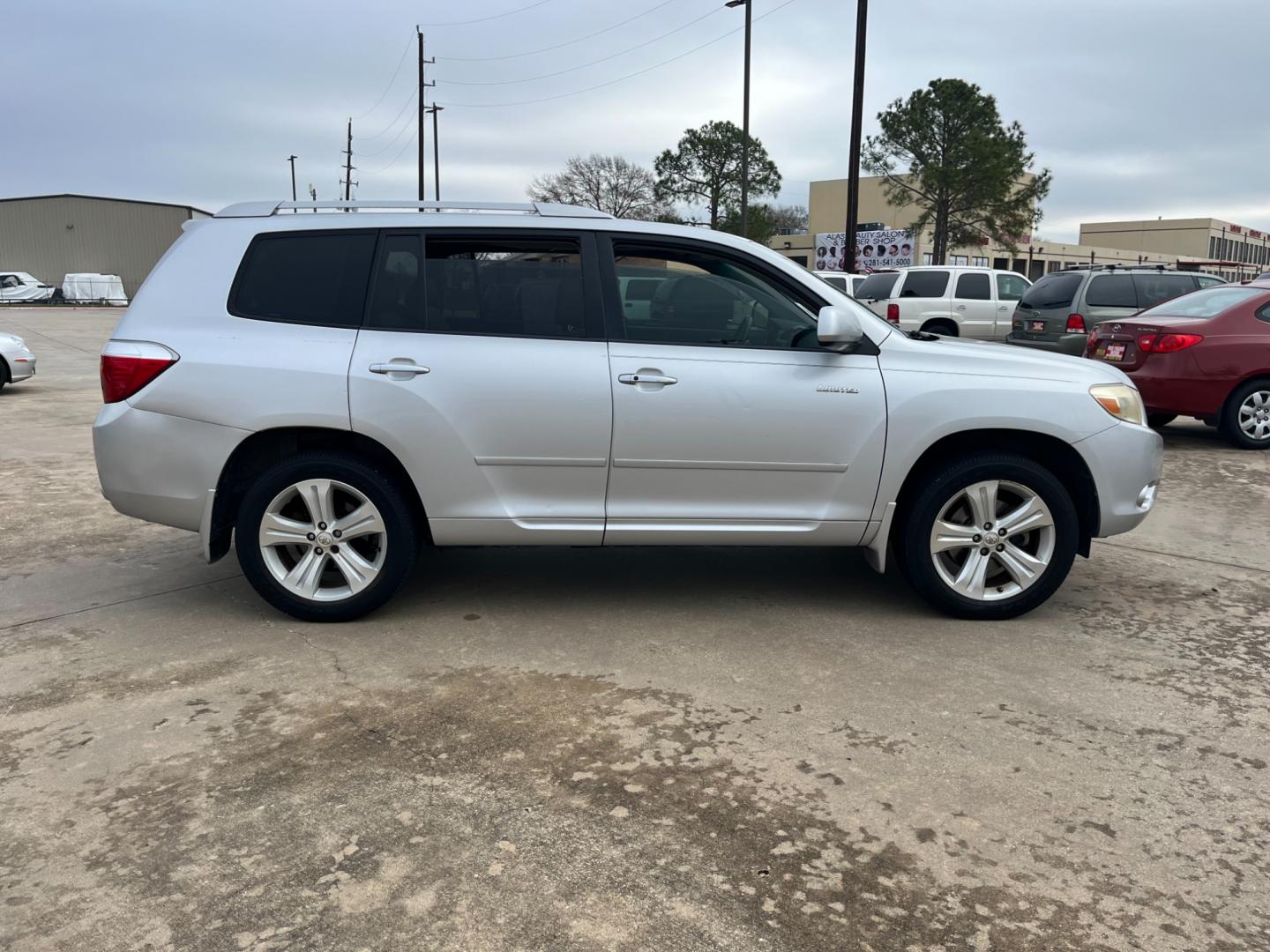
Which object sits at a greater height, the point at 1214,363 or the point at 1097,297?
the point at 1097,297

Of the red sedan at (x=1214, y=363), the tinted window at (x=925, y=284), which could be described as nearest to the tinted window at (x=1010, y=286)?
the tinted window at (x=925, y=284)

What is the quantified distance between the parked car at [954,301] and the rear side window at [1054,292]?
3.38 meters

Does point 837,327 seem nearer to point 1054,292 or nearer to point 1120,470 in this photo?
point 1120,470

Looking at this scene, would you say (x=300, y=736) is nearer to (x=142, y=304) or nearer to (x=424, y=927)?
(x=424, y=927)

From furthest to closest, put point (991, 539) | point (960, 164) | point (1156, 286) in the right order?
point (960, 164) < point (1156, 286) < point (991, 539)

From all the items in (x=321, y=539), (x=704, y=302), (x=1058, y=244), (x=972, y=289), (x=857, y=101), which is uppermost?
(x=1058, y=244)

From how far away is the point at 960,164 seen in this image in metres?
42.9

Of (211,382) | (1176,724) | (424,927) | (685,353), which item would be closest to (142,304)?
(211,382)

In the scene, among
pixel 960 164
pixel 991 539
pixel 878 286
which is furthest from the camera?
pixel 960 164

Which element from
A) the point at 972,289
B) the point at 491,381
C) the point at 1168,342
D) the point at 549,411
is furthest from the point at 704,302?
the point at 972,289

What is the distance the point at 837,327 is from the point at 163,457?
9.68 ft

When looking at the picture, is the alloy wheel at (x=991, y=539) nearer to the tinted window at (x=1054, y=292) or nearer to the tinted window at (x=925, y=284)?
the tinted window at (x=1054, y=292)

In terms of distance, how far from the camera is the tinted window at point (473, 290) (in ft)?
14.2

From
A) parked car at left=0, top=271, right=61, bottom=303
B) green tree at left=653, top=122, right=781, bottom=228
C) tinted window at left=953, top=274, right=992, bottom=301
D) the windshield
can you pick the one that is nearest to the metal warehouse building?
parked car at left=0, top=271, right=61, bottom=303
